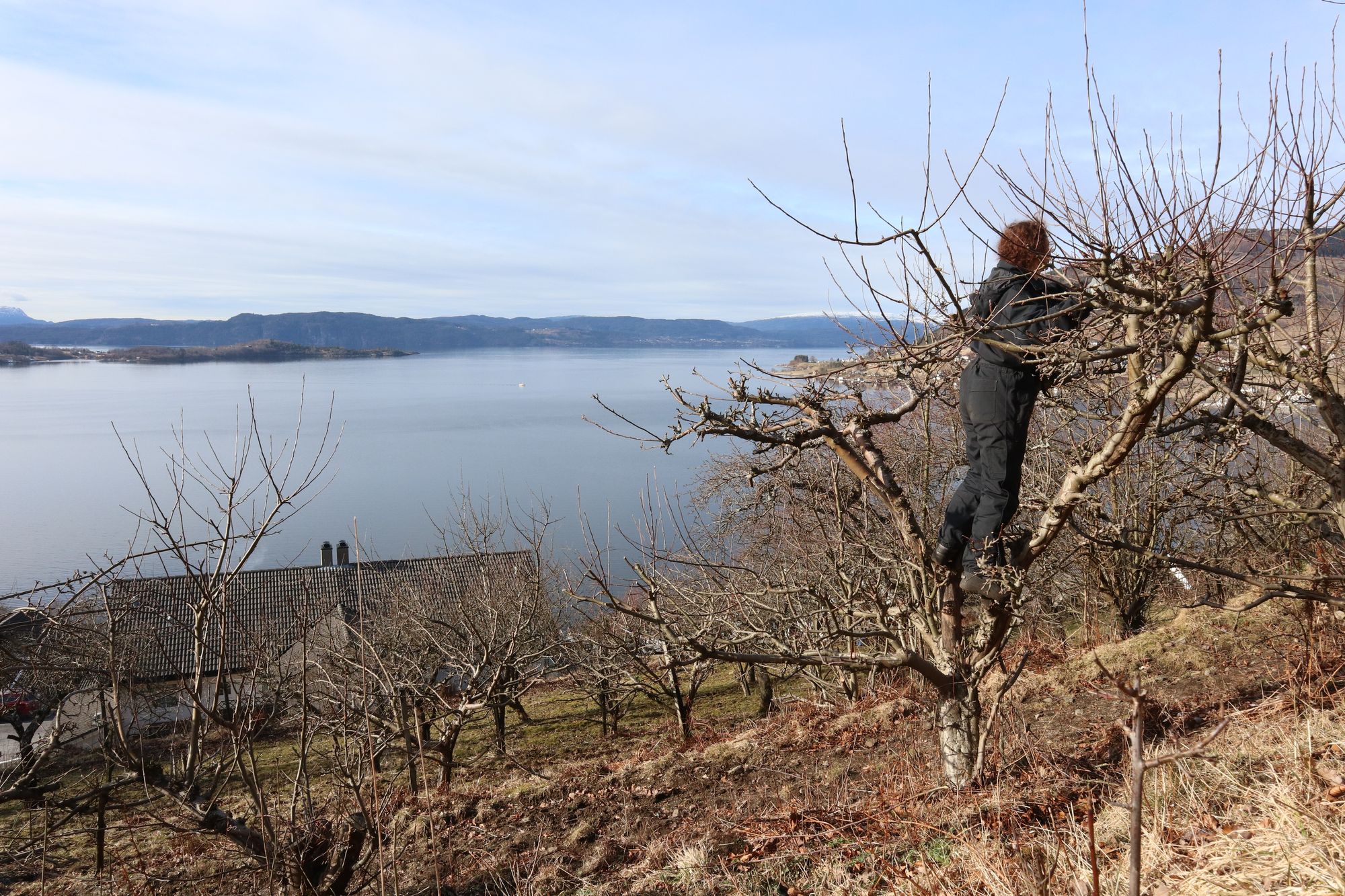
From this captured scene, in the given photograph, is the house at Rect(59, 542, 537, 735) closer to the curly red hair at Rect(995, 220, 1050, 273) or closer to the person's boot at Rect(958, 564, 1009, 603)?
the person's boot at Rect(958, 564, 1009, 603)

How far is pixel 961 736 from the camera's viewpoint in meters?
4.93

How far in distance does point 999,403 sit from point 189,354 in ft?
646

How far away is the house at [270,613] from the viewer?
895 cm

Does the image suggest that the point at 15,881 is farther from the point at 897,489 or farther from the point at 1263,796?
the point at 1263,796

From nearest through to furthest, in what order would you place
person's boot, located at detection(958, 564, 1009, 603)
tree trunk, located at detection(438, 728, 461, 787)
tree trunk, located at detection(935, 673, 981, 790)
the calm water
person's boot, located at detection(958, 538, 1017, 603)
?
person's boot, located at detection(958, 538, 1017, 603) < person's boot, located at detection(958, 564, 1009, 603) < tree trunk, located at detection(935, 673, 981, 790) < tree trunk, located at detection(438, 728, 461, 787) < the calm water

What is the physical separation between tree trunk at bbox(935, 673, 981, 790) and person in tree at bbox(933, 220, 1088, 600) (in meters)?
0.81

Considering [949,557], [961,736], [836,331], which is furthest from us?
[836,331]

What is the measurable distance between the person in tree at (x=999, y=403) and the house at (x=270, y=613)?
3756mm

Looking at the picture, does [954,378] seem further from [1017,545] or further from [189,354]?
[189,354]

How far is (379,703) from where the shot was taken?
1367 cm

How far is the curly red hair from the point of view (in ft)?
12.4

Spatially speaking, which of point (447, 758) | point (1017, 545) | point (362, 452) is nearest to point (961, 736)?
point (1017, 545)

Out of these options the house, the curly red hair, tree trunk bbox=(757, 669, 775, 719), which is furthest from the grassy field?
tree trunk bbox=(757, 669, 775, 719)

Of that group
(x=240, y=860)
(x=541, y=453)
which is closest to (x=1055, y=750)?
A: (x=240, y=860)
